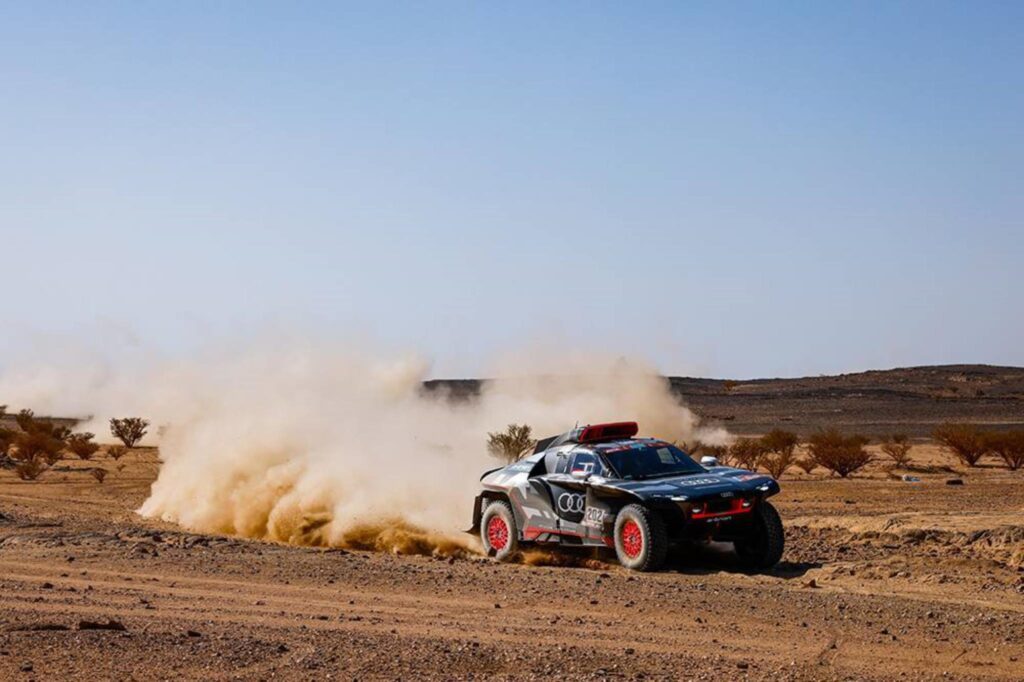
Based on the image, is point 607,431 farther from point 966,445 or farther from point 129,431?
point 129,431

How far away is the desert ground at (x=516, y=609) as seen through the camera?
1006 centimetres

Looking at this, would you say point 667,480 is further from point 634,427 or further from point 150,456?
Answer: point 150,456

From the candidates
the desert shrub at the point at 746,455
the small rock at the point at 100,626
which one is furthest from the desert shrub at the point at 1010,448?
the small rock at the point at 100,626

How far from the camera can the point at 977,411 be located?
76812mm

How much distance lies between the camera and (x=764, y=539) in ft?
54.0

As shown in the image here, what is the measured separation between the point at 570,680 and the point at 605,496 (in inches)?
306

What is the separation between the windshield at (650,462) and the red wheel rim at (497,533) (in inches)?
81.7

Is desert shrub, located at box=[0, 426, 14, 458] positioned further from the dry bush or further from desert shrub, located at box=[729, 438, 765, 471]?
desert shrub, located at box=[729, 438, 765, 471]

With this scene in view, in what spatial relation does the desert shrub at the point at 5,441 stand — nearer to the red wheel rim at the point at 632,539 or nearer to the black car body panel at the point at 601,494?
the black car body panel at the point at 601,494

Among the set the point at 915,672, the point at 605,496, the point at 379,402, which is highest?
the point at 379,402

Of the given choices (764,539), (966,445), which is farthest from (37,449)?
(764,539)

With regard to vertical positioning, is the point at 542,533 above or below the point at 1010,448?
below

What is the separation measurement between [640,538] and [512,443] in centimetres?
1790

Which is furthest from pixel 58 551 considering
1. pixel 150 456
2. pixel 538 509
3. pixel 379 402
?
pixel 150 456
